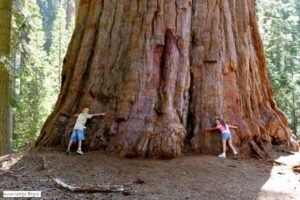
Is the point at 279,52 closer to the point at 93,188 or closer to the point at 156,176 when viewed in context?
the point at 156,176

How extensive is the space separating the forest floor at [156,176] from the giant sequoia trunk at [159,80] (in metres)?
0.51

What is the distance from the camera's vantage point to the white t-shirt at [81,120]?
8039mm

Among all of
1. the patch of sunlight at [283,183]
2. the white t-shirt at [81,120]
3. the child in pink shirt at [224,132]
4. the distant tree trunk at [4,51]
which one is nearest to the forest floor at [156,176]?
the patch of sunlight at [283,183]

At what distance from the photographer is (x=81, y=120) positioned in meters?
8.09

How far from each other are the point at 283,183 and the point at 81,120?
3933 mm

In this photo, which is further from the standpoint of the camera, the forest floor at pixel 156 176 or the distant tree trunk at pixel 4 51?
the distant tree trunk at pixel 4 51

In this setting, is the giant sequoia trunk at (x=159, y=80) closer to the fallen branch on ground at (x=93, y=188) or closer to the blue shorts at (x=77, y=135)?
the blue shorts at (x=77, y=135)

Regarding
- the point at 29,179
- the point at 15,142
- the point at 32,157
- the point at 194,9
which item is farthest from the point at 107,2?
the point at 15,142

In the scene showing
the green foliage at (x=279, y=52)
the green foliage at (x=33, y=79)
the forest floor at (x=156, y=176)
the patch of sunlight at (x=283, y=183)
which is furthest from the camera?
the green foliage at (x=279, y=52)

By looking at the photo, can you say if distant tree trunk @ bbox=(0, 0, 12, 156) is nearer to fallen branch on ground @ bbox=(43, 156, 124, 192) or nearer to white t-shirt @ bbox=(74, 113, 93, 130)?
white t-shirt @ bbox=(74, 113, 93, 130)

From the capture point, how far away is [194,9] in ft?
30.3

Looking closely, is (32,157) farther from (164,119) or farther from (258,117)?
(258,117)

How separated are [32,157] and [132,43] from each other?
305 cm

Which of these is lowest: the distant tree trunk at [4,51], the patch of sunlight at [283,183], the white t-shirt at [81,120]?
the patch of sunlight at [283,183]
